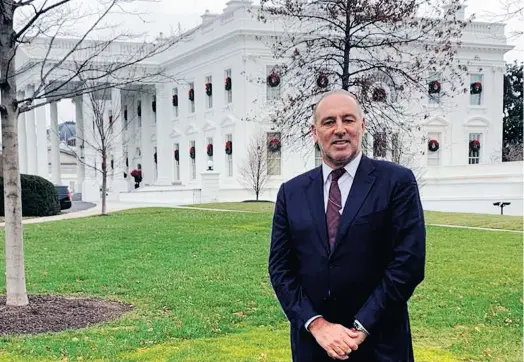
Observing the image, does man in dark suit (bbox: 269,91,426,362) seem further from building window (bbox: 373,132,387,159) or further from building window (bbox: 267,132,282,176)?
building window (bbox: 267,132,282,176)

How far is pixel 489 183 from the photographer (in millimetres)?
27516

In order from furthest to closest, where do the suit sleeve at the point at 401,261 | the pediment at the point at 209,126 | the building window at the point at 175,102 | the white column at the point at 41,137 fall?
the white column at the point at 41,137 → the building window at the point at 175,102 → the pediment at the point at 209,126 → the suit sleeve at the point at 401,261

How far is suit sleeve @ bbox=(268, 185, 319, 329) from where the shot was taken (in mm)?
3158

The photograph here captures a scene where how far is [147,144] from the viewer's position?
1903 inches

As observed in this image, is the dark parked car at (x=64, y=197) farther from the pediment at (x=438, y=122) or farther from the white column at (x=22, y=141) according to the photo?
the pediment at (x=438, y=122)

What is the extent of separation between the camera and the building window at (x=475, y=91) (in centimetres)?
3927

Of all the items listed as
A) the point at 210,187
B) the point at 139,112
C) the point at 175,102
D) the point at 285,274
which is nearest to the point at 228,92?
the point at 210,187

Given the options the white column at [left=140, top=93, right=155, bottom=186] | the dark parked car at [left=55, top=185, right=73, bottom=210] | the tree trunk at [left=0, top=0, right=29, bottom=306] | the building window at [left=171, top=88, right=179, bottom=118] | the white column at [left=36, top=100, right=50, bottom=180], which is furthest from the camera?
the white column at [left=140, top=93, right=155, bottom=186]

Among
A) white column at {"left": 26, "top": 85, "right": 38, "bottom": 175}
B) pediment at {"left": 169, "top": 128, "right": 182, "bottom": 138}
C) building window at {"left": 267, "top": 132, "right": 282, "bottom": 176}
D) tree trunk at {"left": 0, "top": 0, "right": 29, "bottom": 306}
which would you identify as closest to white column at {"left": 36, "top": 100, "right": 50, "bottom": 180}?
white column at {"left": 26, "top": 85, "right": 38, "bottom": 175}

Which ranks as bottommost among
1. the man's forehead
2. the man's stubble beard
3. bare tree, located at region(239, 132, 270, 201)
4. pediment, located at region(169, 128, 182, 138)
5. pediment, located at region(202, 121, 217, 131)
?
bare tree, located at region(239, 132, 270, 201)

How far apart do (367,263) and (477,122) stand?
→ 129ft

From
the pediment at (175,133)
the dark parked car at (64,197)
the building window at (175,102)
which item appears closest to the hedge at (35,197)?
the dark parked car at (64,197)

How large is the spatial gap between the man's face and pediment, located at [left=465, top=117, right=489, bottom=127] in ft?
127

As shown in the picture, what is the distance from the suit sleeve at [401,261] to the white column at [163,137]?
41.5 m
